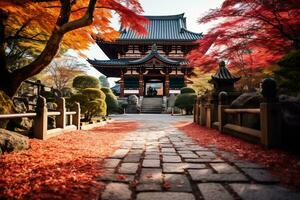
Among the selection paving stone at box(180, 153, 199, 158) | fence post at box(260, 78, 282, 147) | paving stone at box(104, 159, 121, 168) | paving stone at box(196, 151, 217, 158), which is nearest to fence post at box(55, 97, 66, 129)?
paving stone at box(104, 159, 121, 168)

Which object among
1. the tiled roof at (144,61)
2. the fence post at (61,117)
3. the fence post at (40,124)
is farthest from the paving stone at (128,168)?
the tiled roof at (144,61)

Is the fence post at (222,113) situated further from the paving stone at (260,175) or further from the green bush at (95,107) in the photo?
the green bush at (95,107)

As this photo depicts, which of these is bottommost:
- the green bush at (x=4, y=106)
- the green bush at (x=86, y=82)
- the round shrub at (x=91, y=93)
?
the green bush at (x=4, y=106)

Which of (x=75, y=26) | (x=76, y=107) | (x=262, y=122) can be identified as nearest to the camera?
(x=262, y=122)

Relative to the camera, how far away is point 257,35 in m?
9.22

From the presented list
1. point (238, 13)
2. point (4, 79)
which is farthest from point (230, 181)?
point (238, 13)

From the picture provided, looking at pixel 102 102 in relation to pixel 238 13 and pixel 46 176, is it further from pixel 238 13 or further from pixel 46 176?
pixel 46 176

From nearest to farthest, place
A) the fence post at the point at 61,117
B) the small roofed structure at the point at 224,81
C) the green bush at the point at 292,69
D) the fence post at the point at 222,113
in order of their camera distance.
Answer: the green bush at the point at 292,69
the fence post at the point at 61,117
the fence post at the point at 222,113
the small roofed structure at the point at 224,81

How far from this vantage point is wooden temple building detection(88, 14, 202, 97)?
88.1ft

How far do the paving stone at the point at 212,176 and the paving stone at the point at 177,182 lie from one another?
0.14 m

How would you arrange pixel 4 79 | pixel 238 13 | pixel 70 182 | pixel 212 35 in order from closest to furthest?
pixel 70 182 < pixel 4 79 < pixel 238 13 < pixel 212 35

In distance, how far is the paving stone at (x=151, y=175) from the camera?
9.09ft

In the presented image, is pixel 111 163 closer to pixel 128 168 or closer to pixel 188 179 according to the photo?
pixel 128 168

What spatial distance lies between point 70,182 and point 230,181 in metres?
1.76
